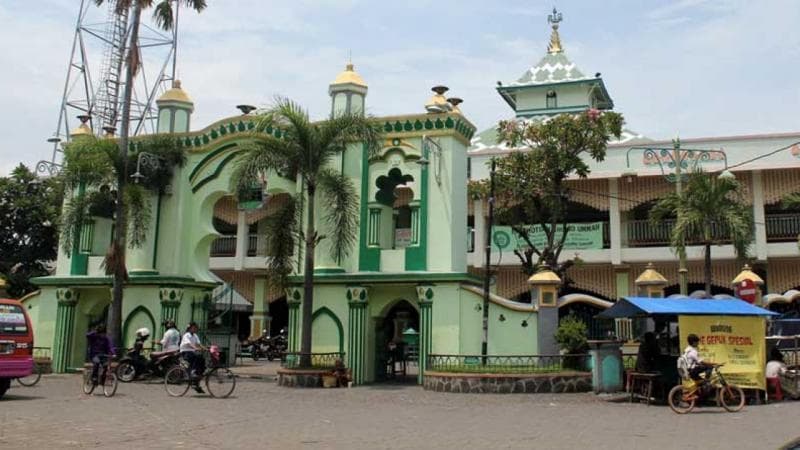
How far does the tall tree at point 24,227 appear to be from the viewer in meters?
27.7

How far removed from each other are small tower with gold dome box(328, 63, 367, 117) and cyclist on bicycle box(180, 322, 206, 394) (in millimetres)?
7531

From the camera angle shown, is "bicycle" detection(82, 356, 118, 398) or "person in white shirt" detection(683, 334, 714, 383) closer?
"person in white shirt" detection(683, 334, 714, 383)

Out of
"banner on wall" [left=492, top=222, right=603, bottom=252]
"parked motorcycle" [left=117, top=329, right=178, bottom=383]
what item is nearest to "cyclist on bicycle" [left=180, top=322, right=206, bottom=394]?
"parked motorcycle" [left=117, top=329, right=178, bottom=383]

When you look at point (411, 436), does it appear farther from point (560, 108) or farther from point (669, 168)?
point (560, 108)

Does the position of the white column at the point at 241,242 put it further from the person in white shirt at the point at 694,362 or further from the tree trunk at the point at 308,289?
the person in white shirt at the point at 694,362

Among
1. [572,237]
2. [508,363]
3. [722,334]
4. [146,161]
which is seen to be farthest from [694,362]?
[572,237]

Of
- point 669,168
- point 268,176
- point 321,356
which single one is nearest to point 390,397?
point 321,356

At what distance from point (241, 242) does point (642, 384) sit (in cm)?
2213

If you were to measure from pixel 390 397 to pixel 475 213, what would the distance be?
16.4 metres

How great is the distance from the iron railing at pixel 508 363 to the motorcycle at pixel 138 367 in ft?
20.9

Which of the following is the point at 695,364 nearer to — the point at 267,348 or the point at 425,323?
the point at 425,323

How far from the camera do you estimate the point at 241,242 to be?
111 ft

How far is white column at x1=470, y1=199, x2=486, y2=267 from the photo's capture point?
31422 millimetres

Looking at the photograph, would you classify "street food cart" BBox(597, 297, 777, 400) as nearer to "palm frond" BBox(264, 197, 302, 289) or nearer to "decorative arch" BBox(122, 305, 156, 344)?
"palm frond" BBox(264, 197, 302, 289)
